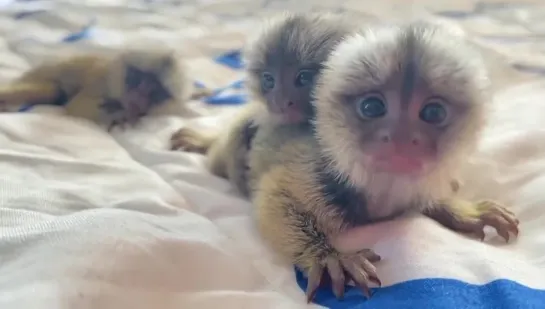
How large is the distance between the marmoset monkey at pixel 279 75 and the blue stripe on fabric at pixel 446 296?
37 cm

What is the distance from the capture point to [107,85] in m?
1.77

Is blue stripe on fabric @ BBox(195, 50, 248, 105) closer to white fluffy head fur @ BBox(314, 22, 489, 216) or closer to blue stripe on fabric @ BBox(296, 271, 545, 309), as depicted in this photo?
white fluffy head fur @ BBox(314, 22, 489, 216)

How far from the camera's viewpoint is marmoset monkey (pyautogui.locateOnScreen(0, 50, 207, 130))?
165 centimetres

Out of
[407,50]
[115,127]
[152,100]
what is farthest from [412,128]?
[152,100]

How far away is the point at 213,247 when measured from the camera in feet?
3.05

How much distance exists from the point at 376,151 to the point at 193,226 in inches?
11.8

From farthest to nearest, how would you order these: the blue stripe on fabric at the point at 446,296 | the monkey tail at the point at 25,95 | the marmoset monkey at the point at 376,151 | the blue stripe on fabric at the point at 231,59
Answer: the blue stripe on fabric at the point at 231,59 < the monkey tail at the point at 25,95 < the marmoset monkey at the point at 376,151 < the blue stripe on fabric at the point at 446,296

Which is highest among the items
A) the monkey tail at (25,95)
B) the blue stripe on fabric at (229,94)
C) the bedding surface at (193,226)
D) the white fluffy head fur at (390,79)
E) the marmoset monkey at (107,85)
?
the white fluffy head fur at (390,79)

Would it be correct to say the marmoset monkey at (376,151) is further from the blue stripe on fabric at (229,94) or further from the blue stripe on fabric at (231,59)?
the blue stripe on fabric at (231,59)

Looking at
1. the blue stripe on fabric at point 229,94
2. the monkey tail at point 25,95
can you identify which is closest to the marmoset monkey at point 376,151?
the blue stripe on fabric at point 229,94

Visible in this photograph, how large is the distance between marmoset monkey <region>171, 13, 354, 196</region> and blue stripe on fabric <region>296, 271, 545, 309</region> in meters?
0.37

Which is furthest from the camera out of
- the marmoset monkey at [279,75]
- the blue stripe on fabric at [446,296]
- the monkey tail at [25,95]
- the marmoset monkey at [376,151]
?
the monkey tail at [25,95]

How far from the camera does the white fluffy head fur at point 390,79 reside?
0.91 metres

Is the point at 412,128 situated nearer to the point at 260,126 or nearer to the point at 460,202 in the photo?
the point at 460,202
